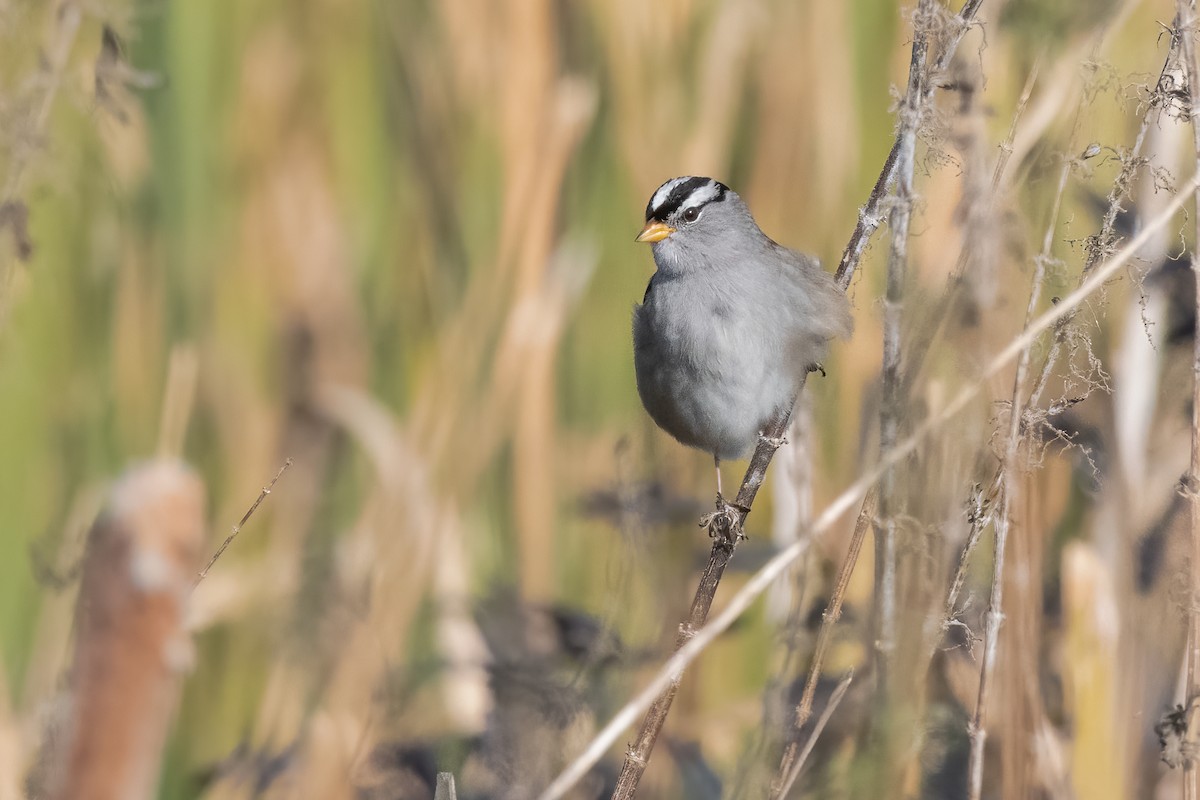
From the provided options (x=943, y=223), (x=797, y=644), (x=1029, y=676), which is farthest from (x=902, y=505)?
(x=943, y=223)

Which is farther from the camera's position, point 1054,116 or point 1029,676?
point 1054,116

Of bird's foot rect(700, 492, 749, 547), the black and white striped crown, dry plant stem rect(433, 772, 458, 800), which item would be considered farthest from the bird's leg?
dry plant stem rect(433, 772, 458, 800)

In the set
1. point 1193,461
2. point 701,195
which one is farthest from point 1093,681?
point 701,195

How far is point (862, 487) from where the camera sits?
1.07m

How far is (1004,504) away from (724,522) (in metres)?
0.71

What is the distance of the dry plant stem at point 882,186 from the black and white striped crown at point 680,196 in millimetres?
540

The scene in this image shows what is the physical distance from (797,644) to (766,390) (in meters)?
0.54

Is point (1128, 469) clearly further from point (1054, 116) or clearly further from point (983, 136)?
point (983, 136)

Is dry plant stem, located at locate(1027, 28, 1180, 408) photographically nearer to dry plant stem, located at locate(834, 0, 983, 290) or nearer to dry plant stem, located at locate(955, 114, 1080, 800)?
dry plant stem, located at locate(955, 114, 1080, 800)

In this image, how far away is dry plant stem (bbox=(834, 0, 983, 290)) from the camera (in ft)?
3.74

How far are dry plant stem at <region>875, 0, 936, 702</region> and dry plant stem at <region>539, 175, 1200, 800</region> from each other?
24 mm

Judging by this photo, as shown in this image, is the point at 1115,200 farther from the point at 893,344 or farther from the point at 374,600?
the point at 374,600

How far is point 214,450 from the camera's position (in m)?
1.89

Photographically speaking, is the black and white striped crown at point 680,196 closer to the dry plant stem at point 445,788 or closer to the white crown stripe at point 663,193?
the white crown stripe at point 663,193
